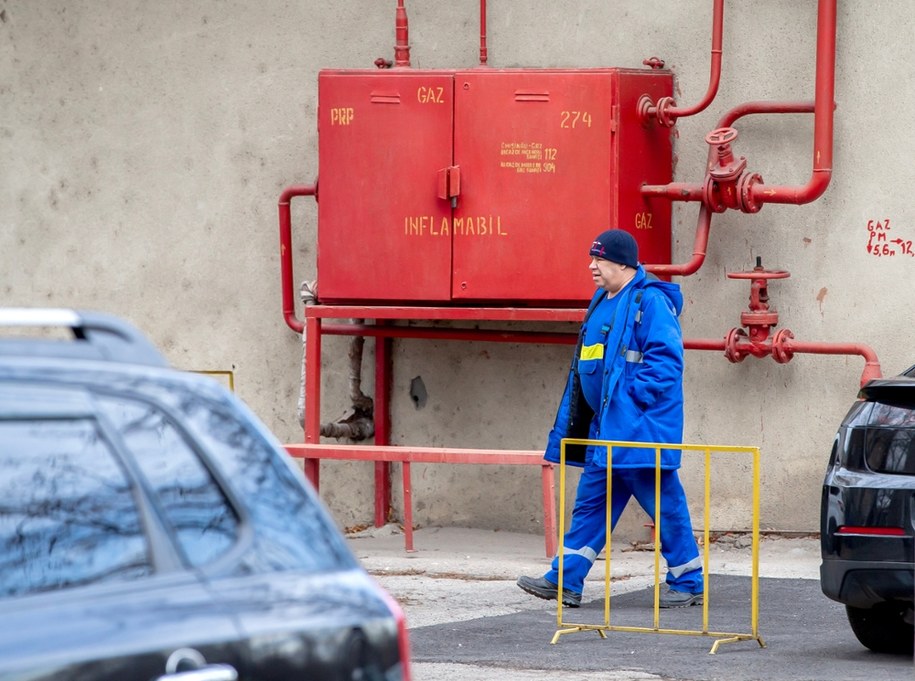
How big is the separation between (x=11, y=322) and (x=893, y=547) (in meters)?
4.04

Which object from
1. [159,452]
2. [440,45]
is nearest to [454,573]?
[440,45]

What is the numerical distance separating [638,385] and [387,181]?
8.61ft

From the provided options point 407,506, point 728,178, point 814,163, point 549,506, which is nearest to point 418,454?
point 407,506

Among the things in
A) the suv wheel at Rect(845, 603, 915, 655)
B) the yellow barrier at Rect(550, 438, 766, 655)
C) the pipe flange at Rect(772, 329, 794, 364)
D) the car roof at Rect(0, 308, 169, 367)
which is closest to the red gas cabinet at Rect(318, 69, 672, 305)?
the pipe flange at Rect(772, 329, 794, 364)

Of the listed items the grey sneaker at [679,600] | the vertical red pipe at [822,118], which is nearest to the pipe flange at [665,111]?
the vertical red pipe at [822,118]

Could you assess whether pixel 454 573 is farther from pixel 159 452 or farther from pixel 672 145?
pixel 159 452

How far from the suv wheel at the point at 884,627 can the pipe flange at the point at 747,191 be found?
3261mm

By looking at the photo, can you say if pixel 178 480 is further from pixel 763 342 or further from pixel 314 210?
pixel 314 210

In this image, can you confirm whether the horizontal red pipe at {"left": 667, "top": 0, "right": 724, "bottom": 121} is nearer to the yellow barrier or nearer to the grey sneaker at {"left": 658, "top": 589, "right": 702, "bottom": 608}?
the yellow barrier

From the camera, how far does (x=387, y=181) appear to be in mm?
9680

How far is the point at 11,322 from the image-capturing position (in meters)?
2.92

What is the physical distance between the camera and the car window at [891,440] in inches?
242

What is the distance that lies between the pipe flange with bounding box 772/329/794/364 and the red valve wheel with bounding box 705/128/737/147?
44.7 inches

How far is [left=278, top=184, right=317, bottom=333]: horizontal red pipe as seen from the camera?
1022 cm
